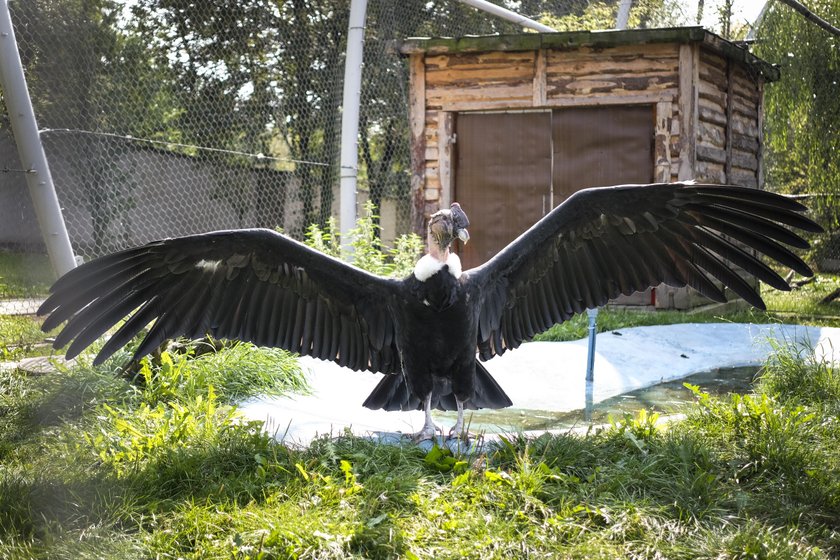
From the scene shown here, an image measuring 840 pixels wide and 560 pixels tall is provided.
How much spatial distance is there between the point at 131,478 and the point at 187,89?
20.6ft

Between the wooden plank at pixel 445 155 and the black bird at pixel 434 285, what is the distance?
4758 millimetres

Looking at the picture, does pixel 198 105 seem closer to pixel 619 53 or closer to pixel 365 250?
pixel 365 250

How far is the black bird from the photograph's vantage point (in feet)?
10.8

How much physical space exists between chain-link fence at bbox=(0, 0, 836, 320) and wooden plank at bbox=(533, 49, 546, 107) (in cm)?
199

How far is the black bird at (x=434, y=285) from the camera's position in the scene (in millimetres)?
3293

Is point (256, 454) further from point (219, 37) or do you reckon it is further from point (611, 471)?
point (219, 37)

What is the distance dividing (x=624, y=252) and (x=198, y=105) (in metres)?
6.56

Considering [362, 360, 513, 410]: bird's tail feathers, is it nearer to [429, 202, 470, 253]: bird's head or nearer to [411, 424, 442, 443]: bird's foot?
[411, 424, 442, 443]: bird's foot

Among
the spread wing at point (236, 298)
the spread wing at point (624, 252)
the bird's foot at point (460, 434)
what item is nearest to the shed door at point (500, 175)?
the spread wing at point (624, 252)

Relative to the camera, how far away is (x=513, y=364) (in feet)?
18.2

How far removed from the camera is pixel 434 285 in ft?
10.9

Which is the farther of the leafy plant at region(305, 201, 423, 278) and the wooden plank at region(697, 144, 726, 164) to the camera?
the wooden plank at region(697, 144, 726, 164)

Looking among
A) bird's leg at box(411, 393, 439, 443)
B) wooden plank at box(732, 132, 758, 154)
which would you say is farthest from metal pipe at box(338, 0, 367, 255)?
wooden plank at box(732, 132, 758, 154)

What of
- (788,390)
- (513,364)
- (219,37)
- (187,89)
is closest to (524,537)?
(788,390)
